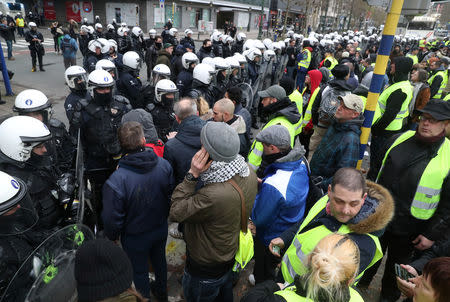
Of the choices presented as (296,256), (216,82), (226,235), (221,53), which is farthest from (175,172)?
(221,53)

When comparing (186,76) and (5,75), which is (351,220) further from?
(5,75)

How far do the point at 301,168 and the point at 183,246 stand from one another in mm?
2181

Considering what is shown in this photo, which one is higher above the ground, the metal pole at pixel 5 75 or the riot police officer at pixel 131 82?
the riot police officer at pixel 131 82

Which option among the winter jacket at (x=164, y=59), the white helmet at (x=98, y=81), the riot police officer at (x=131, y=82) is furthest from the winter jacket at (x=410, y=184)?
the winter jacket at (x=164, y=59)

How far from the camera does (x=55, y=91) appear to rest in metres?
10.5

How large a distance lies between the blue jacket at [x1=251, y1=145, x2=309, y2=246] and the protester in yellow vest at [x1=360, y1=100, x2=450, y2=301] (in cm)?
99

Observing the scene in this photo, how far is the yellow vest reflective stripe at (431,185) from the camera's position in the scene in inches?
102

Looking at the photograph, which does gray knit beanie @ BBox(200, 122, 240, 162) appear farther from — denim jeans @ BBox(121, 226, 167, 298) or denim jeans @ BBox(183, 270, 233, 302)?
denim jeans @ BBox(121, 226, 167, 298)

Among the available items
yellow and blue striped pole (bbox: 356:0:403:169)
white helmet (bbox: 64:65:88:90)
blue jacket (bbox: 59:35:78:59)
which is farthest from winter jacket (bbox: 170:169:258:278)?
blue jacket (bbox: 59:35:78:59)

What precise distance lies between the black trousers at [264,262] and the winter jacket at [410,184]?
1.26 meters

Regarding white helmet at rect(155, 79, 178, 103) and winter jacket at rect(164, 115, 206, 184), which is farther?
white helmet at rect(155, 79, 178, 103)

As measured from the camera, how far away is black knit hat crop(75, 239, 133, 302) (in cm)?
130

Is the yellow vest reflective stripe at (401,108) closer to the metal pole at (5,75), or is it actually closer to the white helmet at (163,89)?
the white helmet at (163,89)

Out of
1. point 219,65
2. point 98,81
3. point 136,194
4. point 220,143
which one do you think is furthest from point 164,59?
point 220,143
